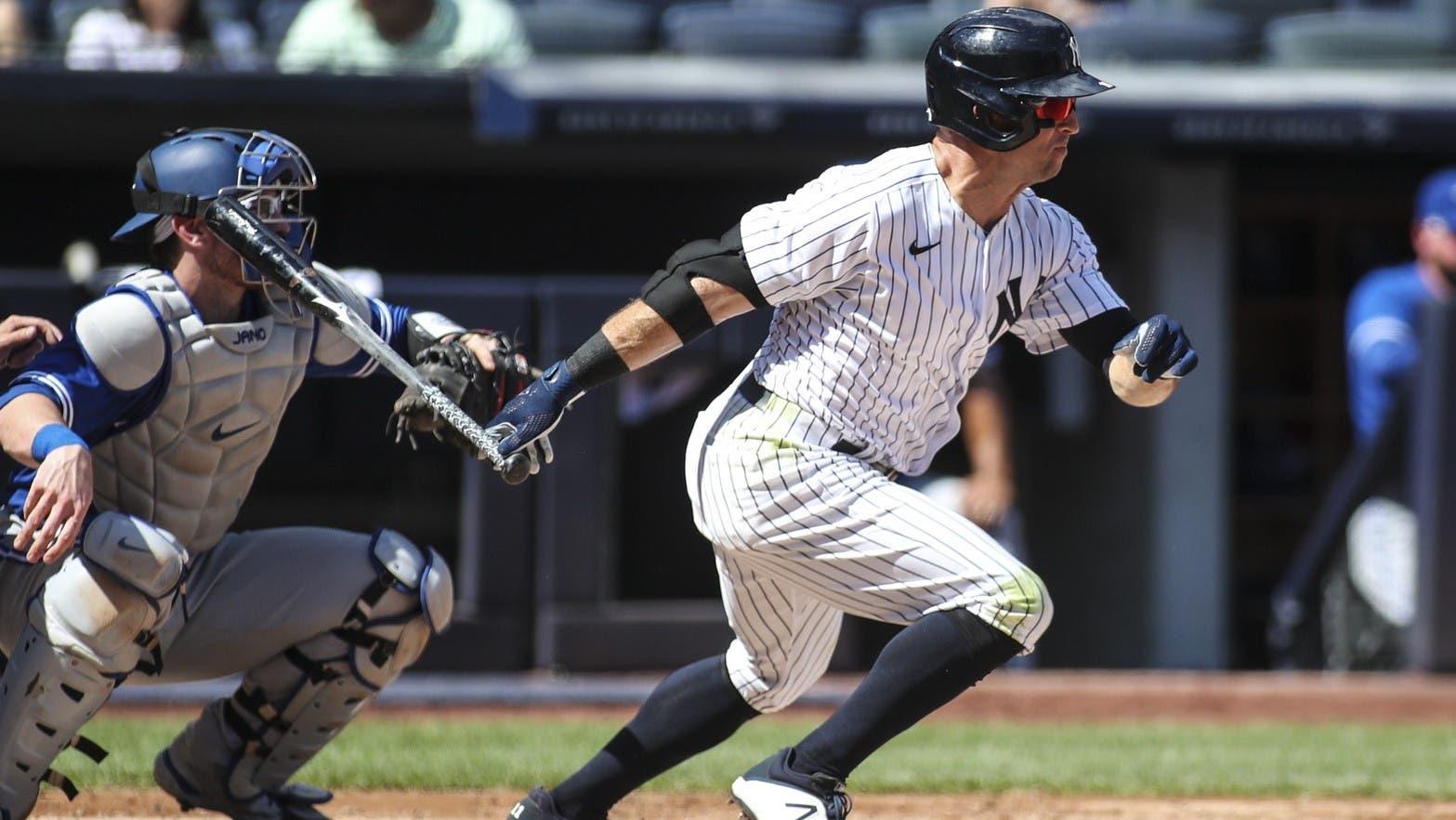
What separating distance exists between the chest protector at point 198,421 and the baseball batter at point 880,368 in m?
0.57

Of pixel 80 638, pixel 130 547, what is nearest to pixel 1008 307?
pixel 130 547

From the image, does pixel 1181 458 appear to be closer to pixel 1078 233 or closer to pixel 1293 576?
pixel 1293 576

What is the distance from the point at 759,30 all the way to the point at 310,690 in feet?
16.5

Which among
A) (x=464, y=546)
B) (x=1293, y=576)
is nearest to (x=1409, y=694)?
(x=1293, y=576)

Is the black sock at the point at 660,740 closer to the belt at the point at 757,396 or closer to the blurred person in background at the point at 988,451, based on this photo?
the belt at the point at 757,396

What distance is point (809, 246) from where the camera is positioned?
298 cm

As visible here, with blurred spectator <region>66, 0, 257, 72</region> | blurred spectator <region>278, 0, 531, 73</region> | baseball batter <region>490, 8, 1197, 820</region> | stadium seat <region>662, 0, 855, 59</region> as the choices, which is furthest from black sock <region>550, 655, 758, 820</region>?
stadium seat <region>662, 0, 855, 59</region>

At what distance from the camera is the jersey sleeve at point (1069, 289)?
3223 mm

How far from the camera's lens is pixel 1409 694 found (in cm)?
616

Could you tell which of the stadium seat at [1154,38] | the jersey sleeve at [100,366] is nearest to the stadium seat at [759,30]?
the stadium seat at [1154,38]

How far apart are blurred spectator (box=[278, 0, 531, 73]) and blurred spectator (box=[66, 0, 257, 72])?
0.24 meters

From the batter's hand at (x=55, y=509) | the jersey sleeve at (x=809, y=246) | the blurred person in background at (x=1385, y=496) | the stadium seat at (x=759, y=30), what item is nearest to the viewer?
the batter's hand at (x=55, y=509)

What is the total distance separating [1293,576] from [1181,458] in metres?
1.04

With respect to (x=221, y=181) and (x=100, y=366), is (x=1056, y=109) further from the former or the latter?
(x=100, y=366)
